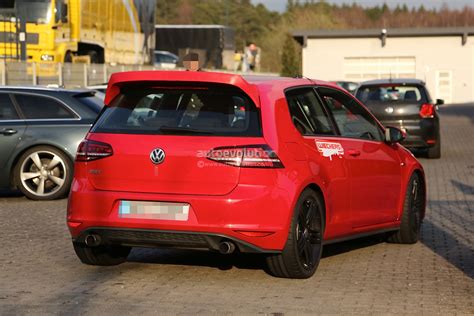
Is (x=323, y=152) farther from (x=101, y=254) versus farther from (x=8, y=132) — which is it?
(x=8, y=132)

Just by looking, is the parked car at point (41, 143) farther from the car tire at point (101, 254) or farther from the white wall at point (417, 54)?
the white wall at point (417, 54)

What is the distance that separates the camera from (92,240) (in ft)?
25.8

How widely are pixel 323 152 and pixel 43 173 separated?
6.05 meters

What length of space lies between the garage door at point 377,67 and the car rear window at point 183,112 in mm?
56185

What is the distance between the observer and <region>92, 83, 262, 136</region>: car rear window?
7691mm

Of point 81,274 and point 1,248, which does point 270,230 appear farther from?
point 1,248

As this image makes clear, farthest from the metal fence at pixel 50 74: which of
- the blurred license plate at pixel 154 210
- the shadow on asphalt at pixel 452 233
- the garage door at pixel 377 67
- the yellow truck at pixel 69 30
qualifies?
the garage door at pixel 377 67

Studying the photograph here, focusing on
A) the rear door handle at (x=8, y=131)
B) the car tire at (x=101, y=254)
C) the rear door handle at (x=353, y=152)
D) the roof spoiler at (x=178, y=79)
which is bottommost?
the car tire at (x=101, y=254)

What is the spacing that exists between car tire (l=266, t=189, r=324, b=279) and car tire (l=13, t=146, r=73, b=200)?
5908mm

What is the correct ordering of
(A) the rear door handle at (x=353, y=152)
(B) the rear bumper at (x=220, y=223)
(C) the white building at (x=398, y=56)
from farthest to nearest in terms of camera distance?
(C) the white building at (x=398, y=56) → (A) the rear door handle at (x=353, y=152) → (B) the rear bumper at (x=220, y=223)

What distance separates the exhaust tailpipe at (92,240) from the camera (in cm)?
785

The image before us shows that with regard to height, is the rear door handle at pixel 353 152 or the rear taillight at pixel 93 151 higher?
the rear taillight at pixel 93 151

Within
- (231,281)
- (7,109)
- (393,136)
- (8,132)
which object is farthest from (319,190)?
(7,109)

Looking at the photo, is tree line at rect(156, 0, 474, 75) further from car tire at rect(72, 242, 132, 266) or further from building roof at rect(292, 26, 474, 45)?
car tire at rect(72, 242, 132, 266)
